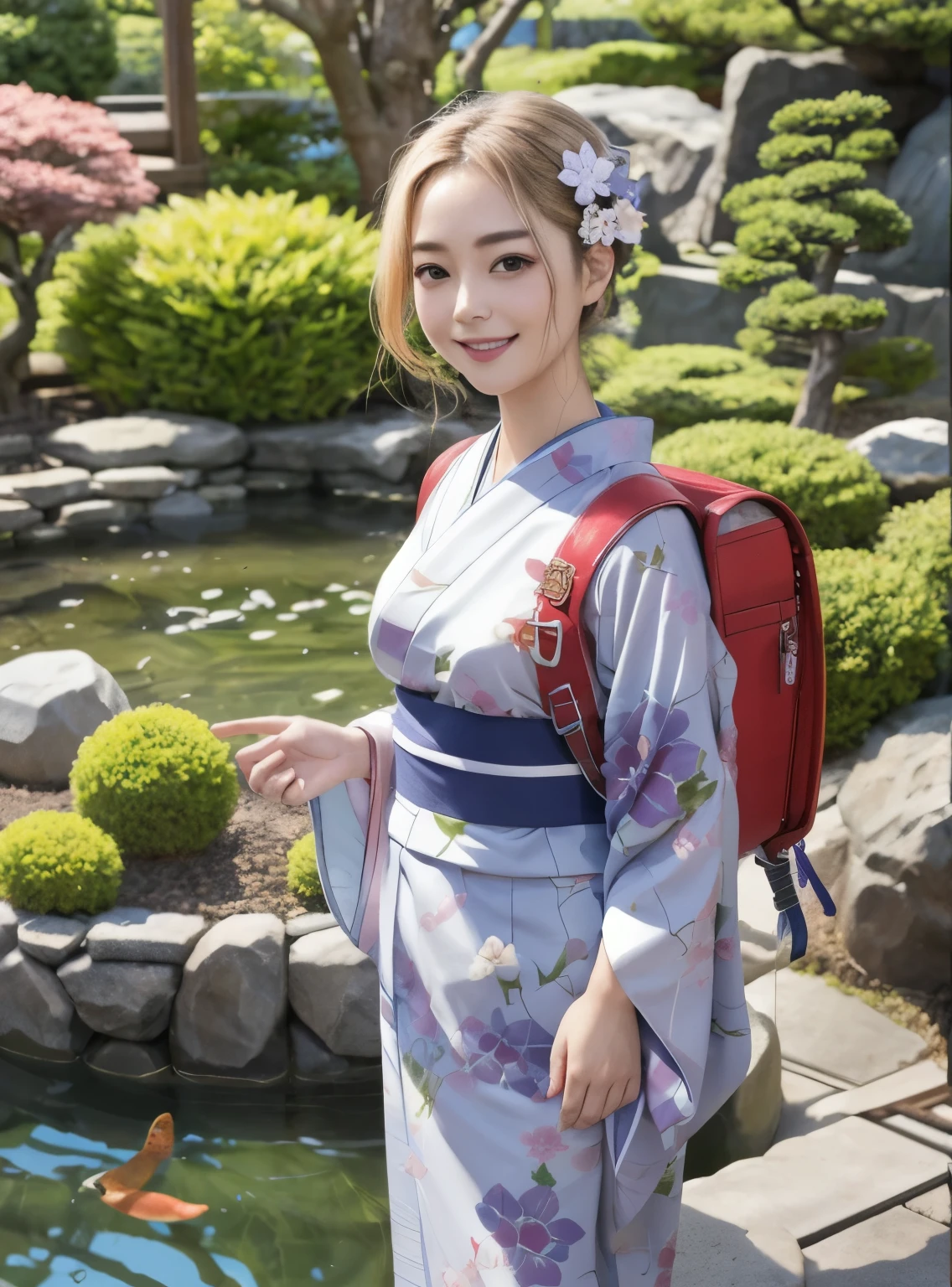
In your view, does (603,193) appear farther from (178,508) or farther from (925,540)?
(178,508)

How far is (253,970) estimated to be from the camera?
11.9ft

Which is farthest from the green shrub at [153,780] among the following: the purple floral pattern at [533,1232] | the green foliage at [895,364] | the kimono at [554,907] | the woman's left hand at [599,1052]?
the green foliage at [895,364]

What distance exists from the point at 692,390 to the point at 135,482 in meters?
3.70

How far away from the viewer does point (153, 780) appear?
394 centimetres

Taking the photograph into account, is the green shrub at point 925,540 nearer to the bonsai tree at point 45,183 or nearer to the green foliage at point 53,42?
the bonsai tree at point 45,183

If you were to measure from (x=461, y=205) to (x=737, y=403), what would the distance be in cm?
768

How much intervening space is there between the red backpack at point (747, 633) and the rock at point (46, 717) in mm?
3144

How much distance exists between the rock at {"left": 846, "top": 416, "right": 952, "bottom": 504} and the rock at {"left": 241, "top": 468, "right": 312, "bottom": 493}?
3.72 m

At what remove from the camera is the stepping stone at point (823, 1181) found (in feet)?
8.94

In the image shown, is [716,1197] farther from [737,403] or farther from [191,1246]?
[737,403]

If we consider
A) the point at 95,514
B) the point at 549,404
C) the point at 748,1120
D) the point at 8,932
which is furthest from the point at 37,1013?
the point at 95,514

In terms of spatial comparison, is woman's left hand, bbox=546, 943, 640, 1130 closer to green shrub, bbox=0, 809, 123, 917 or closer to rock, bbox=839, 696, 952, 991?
rock, bbox=839, 696, 952, 991

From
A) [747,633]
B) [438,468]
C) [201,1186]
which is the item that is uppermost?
[438,468]

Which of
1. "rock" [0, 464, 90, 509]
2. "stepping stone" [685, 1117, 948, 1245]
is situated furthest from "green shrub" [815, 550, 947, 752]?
"rock" [0, 464, 90, 509]
